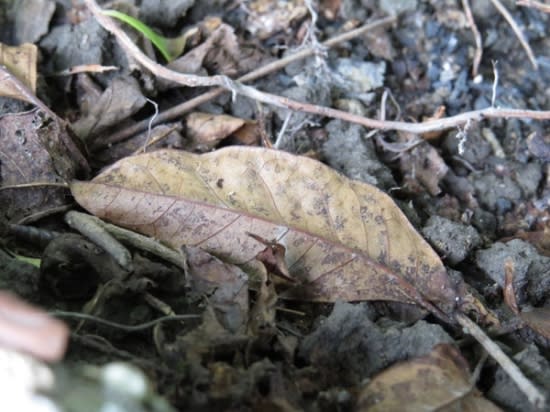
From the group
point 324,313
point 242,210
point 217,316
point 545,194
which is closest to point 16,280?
point 217,316

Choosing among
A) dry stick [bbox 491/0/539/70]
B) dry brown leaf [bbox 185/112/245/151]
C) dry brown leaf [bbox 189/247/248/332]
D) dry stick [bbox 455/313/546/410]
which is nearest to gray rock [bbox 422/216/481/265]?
dry stick [bbox 455/313/546/410]

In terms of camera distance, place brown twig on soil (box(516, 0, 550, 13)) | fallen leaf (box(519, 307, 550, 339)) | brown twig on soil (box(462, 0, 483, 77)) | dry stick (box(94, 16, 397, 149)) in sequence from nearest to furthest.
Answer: fallen leaf (box(519, 307, 550, 339)) < dry stick (box(94, 16, 397, 149)) < brown twig on soil (box(516, 0, 550, 13)) < brown twig on soil (box(462, 0, 483, 77))

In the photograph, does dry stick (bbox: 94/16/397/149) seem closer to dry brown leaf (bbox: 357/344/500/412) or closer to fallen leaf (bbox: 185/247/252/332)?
fallen leaf (bbox: 185/247/252/332)

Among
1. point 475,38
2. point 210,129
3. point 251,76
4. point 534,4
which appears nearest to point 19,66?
point 210,129

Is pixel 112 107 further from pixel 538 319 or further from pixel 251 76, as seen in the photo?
pixel 538 319

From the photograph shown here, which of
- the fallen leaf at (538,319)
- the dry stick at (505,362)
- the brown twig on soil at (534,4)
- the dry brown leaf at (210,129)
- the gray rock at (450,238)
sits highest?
the brown twig on soil at (534,4)

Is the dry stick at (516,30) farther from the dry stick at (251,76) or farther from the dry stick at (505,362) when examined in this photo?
the dry stick at (505,362)

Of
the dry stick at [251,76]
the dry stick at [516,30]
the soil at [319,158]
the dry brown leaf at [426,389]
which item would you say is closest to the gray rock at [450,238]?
the soil at [319,158]
